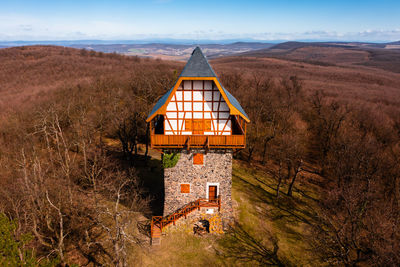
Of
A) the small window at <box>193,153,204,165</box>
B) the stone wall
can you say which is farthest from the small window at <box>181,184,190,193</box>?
the small window at <box>193,153,204,165</box>

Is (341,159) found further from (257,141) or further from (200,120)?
(200,120)

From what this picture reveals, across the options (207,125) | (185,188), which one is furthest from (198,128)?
(185,188)

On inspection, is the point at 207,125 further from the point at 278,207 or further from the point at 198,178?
the point at 278,207

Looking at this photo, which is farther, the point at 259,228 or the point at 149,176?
the point at 149,176

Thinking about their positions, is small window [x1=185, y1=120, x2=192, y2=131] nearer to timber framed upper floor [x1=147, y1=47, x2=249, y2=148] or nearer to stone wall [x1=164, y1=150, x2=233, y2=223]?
timber framed upper floor [x1=147, y1=47, x2=249, y2=148]

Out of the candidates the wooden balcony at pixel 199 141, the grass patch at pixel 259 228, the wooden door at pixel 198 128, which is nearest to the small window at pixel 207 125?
the wooden door at pixel 198 128

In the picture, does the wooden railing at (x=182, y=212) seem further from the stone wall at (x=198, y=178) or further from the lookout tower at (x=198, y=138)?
the stone wall at (x=198, y=178)
